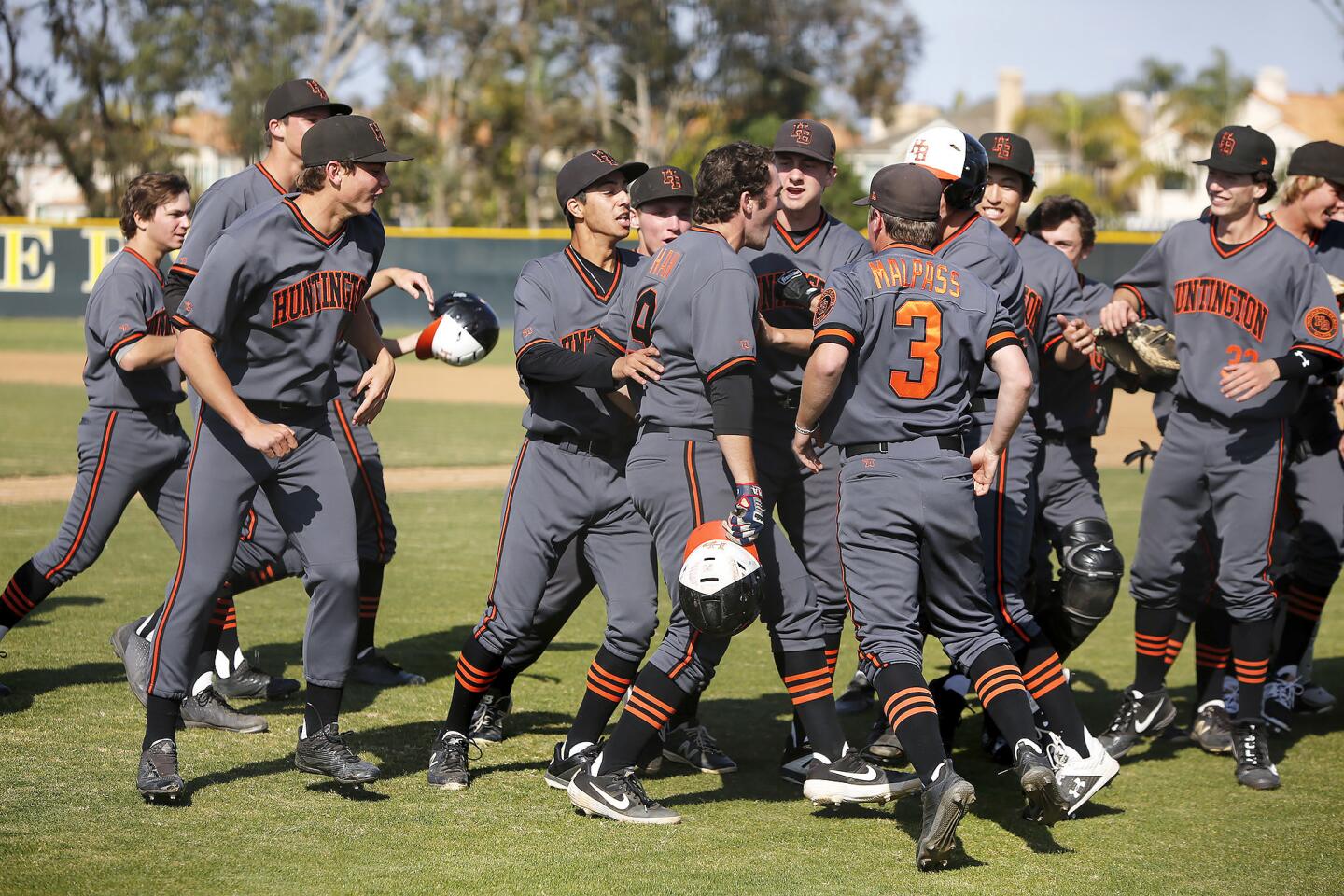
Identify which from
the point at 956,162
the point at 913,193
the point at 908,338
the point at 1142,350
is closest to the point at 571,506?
the point at 908,338

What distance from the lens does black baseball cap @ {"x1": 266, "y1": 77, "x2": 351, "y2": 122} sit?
19.8ft

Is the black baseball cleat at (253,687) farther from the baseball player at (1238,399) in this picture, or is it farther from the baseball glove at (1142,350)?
the baseball glove at (1142,350)

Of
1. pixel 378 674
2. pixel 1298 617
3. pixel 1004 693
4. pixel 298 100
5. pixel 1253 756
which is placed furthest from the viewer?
pixel 378 674

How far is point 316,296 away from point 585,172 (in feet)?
3.50

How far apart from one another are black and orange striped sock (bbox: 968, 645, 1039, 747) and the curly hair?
173 centimetres

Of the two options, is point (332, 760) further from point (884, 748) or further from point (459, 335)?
point (884, 748)

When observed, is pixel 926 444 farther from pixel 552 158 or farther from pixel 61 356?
pixel 552 158

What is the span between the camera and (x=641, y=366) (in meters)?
4.87

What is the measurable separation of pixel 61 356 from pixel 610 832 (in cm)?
2306

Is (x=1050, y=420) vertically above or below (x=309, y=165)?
below

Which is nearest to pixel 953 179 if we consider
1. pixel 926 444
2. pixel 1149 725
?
pixel 926 444

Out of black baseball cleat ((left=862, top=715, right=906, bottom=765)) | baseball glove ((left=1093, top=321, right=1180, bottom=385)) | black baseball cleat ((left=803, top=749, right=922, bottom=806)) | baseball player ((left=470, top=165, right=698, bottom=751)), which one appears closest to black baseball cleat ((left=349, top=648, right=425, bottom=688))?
baseball player ((left=470, top=165, right=698, bottom=751))

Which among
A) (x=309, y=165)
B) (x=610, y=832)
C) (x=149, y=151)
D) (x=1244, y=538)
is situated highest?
(x=149, y=151)

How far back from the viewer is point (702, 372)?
4773 millimetres
